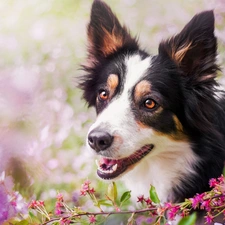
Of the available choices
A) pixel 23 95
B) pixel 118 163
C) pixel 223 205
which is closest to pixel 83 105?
pixel 23 95

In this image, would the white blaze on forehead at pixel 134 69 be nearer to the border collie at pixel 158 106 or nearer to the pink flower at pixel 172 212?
the border collie at pixel 158 106

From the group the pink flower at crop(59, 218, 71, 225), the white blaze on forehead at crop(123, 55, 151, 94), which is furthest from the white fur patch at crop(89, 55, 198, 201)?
the pink flower at crop(59, 218, 71, 225)

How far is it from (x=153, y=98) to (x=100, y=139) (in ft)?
0.80

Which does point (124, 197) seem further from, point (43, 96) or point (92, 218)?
point (43, 96)

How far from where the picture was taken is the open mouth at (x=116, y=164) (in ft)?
4.34

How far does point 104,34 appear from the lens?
4.91ft

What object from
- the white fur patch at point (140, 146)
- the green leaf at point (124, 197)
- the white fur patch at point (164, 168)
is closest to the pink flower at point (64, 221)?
the green leaf at point (124, 197)

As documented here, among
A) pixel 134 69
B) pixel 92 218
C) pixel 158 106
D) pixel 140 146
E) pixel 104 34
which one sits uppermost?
pixel 104 34

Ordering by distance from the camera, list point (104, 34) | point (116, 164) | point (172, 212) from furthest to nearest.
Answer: point (104, 34) < point (116, 164) < point (172, 212)

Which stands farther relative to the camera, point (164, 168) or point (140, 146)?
point (164, 168)

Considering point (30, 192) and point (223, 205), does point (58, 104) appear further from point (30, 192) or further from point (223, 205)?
point (223, 205)

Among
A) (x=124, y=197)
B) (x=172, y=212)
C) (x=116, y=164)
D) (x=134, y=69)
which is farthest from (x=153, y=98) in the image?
(x=172, y=212)

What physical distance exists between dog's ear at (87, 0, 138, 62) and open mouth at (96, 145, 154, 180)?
0.40 metres

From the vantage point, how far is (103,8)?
4.72 ft
